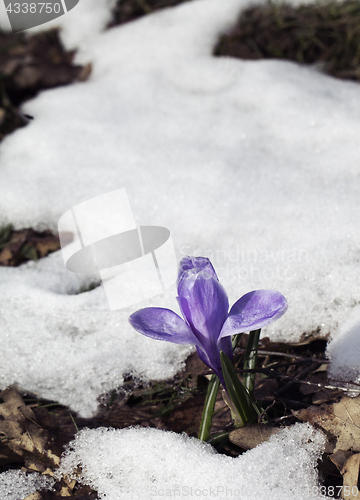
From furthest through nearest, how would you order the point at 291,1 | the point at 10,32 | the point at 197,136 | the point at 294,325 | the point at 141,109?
the point at 10,32, the point at 291,1, the point at 141,109, the point at 197,136, the point at 294,325

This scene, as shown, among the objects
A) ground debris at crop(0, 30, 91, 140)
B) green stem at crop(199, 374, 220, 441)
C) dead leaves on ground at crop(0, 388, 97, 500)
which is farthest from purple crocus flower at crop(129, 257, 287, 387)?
ground debris at crop(0, 30, 91, 140)

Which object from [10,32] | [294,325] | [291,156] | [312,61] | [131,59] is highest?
[10,32]

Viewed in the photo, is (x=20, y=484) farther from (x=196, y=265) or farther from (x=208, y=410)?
(x=196, y=265)

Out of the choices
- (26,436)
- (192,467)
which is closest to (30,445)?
(26,436)

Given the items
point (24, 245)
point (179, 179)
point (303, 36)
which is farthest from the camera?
point (303, 36)

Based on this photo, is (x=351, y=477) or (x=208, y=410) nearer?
(x=351, y=477)

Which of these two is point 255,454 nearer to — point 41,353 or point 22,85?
point 41,353

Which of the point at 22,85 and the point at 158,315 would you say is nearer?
the point at 158,315

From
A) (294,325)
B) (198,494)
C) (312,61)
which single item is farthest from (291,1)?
(198,494)
